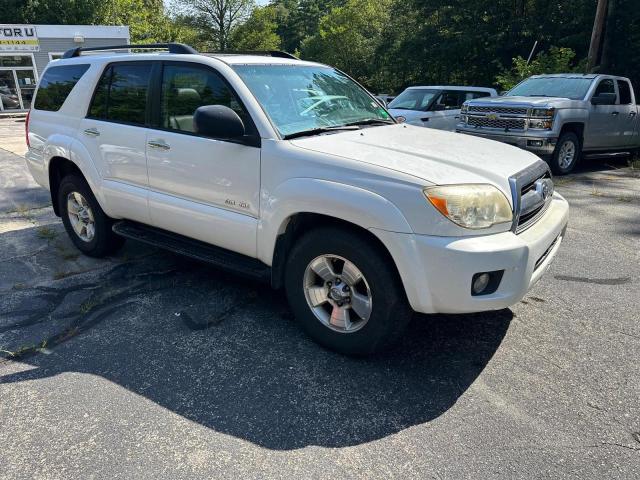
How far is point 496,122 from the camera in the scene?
9.26 metres

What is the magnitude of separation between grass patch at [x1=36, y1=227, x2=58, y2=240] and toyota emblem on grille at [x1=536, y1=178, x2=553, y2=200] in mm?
5099

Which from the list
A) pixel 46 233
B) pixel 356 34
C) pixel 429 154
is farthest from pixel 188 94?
pixel 356 34

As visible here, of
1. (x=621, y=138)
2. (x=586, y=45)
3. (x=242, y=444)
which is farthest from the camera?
(x=586, y=45)

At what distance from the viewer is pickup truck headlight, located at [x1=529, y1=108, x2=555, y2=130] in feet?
28.7

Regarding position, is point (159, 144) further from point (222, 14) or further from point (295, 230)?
point (222, 14)

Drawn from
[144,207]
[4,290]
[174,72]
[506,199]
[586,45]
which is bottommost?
[4,290]

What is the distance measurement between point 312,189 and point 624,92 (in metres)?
10.6

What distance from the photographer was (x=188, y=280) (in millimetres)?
4441

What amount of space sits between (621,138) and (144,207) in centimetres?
1032

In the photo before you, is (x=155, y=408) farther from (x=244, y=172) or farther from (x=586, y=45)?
(x=586, y=45)

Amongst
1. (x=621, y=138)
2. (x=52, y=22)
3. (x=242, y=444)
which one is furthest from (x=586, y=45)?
(x=52, y=22)

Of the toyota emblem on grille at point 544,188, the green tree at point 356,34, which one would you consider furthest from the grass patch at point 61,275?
the green tree at point 356,34

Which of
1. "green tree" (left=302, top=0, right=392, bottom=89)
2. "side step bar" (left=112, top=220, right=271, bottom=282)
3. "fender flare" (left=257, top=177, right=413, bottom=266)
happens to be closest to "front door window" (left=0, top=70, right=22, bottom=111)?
"green tree" (left=302, top=0, right=392, bottom=89)

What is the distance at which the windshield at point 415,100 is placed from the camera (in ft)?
38.5
